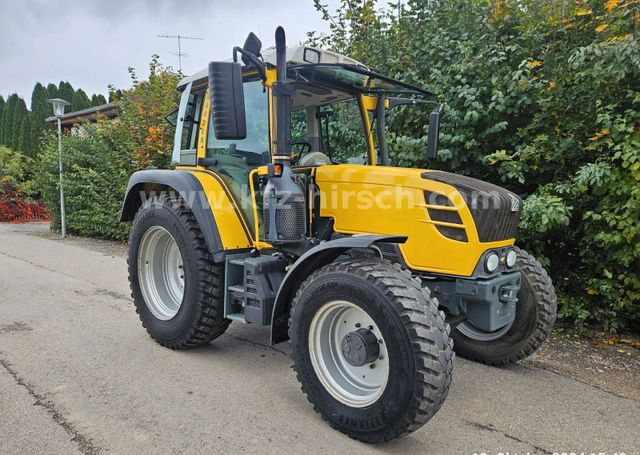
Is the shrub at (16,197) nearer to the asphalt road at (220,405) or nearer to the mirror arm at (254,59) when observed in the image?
the asphalt road at (220,405)

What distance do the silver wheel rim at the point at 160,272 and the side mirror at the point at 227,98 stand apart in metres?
1.74

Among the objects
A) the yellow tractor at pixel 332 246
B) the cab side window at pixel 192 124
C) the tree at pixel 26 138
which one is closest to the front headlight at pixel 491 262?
the yellow tractor at pixel 332 246

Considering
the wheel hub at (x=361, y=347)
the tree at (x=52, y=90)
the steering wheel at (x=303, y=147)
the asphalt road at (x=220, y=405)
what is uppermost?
the tree at (x=52, y=90)

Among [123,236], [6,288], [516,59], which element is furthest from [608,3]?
[123,236]

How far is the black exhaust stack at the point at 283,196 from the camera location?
10.4 feet

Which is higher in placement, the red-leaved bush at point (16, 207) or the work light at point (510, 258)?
the work light at point (510, 258)

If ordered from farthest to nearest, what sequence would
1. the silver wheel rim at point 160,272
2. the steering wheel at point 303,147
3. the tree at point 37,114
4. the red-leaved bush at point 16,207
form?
the tree at point 37,114, the red-leaved bush at point 16,207, the silver wheel rim at point 160,272, the steering wheel at point 303,147

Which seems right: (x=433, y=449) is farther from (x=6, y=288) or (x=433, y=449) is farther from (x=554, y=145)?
(x=6, y=288)

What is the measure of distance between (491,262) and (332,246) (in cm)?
104

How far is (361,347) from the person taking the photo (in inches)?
106

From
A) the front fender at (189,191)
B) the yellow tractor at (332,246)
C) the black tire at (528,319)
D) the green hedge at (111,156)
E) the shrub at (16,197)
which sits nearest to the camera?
the yellow tractor at (332,246)

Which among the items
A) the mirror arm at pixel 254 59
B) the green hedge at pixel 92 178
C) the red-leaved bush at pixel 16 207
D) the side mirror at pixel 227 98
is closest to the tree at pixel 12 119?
the red-leaved bush at pixel 16 207

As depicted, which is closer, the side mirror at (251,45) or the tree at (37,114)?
the side mirror at (251,45)

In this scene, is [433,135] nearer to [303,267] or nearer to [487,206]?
[487,206]
